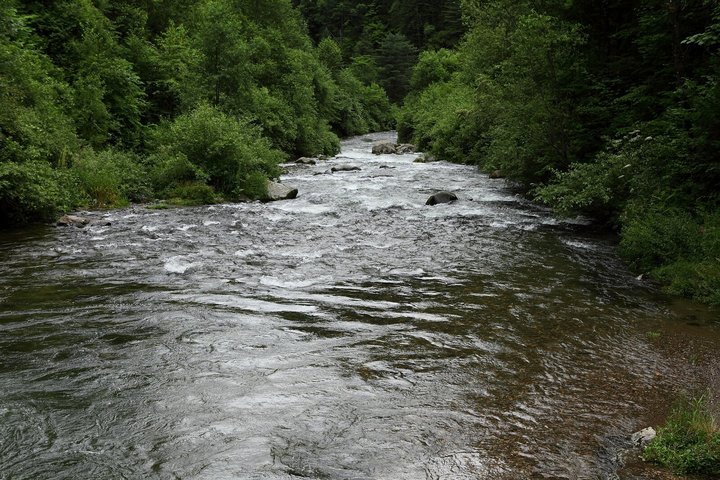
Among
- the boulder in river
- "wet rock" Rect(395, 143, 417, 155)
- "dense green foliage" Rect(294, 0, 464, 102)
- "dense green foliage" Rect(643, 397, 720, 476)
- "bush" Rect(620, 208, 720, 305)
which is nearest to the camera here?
"dense green foliage" Rect(643, 397, 720, 476)

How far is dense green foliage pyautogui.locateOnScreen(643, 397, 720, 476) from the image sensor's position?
4.38 metres

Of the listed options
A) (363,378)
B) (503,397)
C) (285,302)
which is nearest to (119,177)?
(285,302)

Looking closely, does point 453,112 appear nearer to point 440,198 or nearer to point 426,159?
point 426,159

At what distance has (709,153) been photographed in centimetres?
1071

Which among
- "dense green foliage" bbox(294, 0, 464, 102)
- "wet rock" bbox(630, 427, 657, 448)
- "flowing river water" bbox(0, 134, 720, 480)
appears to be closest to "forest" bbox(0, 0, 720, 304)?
"flowing river water" bbox(0, 134, 720, 480)

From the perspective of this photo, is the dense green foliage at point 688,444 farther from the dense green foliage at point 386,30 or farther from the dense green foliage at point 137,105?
the dense green foliage at point 386,30

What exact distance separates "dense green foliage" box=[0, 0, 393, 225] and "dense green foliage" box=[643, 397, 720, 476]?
48.3 ft

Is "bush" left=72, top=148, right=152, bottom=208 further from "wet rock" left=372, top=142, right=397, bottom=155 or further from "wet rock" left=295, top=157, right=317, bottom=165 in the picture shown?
"wet rock" left=372, top=142, right=397, bottom=155

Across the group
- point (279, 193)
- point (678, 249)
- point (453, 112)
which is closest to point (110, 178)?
point (279, 193)

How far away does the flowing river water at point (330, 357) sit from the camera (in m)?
4.82

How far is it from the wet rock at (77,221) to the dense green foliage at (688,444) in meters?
14.6

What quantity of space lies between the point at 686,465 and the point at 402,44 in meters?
90.4

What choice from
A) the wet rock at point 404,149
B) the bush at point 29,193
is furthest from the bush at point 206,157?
the wet rock at point 404,149

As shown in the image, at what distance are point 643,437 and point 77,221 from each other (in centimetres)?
1510
